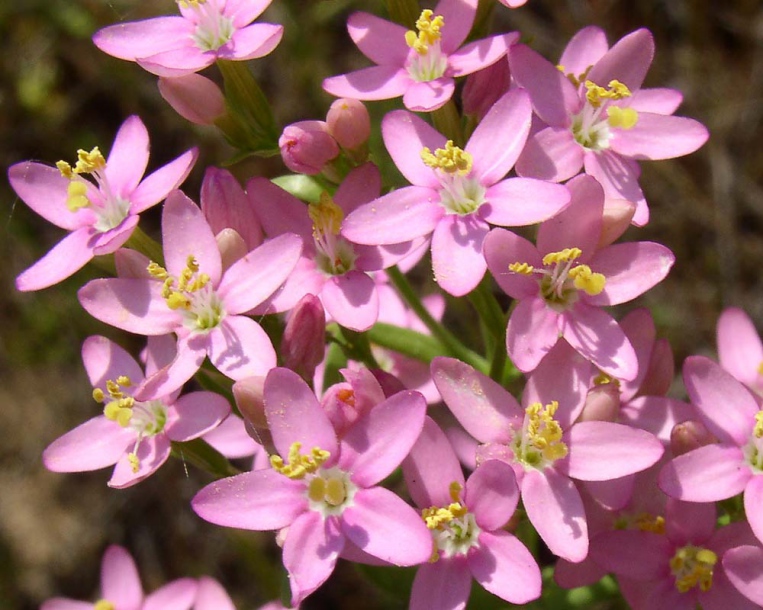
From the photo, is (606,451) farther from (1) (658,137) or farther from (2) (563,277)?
(1) (658,137)

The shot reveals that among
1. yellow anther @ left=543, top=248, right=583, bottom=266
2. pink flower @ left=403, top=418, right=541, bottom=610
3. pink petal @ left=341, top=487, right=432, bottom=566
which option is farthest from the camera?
yellow anther @ left=543, top=248, right=583, bottom=266

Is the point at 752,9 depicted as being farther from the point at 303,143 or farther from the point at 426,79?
the point at 303,143

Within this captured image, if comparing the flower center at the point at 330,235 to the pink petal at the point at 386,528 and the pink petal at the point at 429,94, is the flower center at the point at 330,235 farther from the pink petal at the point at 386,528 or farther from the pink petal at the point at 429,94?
the pink petal at the point at 386,528

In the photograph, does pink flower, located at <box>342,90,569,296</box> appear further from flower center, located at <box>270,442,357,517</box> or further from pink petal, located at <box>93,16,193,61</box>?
pink petal, located at <box>93,16,193,61</box>

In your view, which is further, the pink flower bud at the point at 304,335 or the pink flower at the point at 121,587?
the pink flower at the point at 121,587

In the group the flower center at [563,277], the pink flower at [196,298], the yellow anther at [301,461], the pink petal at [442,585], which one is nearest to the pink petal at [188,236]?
the pink flower at [196,298]

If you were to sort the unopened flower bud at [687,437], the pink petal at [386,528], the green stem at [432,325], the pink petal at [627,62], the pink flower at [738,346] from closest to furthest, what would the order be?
the pink petal at [386,528] < the unopened flower bud at [687,437] < the pink petal at [627,62] < the green stem at [432,325] < the pink flower at [738,346]

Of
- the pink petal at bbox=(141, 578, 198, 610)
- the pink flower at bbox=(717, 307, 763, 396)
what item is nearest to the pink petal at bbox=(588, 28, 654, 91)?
the pink flower at bbox=(717, 307, 763, 396)
